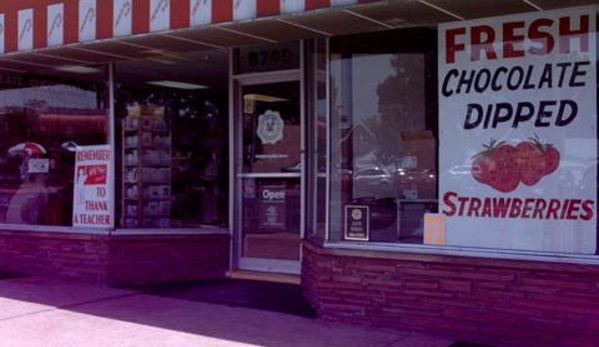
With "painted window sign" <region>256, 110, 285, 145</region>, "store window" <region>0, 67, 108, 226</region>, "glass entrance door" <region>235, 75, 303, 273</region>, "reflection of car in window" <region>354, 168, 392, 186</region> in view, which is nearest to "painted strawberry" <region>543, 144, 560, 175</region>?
"reflection of car in window" <region>354, 168, 392, 186</region>

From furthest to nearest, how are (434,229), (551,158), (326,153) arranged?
(326,153) → (434,229) → (551,158)

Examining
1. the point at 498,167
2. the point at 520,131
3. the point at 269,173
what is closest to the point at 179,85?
the point at 269,173

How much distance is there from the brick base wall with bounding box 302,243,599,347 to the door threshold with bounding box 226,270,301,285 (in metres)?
1.28

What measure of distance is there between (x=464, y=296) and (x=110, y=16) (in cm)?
446

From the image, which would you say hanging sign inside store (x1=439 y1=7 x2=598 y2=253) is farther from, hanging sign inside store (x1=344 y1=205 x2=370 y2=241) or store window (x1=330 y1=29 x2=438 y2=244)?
hanging sign inside store (x1=344 y1=205 x2=370 y2=241)

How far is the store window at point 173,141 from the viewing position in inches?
355

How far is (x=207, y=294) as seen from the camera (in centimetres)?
804

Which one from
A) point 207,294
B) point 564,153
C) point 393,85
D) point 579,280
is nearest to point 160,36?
point 393,85

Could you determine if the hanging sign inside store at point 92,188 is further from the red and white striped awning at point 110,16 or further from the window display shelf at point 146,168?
the red and white striped awning at point 110,16

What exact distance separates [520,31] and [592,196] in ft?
4.72

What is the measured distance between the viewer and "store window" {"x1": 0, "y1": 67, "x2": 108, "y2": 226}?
9.18m

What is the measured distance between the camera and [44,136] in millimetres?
9656

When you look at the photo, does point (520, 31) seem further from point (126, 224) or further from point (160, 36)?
point (126, 224)

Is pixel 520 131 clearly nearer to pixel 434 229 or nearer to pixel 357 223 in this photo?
pixel 434 229
